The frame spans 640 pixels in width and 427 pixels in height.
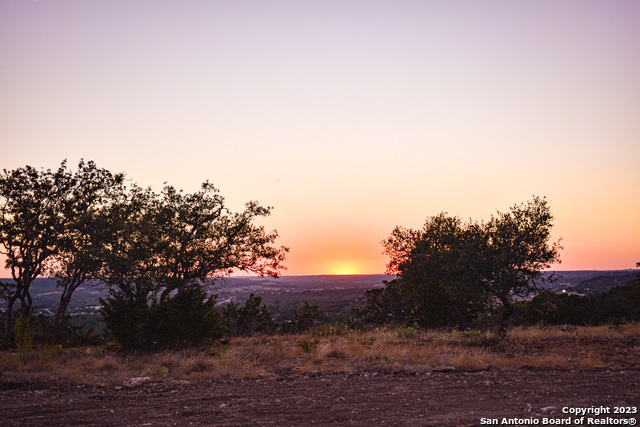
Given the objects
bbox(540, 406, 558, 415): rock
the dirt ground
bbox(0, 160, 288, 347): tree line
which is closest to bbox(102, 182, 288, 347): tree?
bbox(0, 160, 288, 347): tree line

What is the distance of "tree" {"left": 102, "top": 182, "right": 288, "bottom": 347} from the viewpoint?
19.3 meters

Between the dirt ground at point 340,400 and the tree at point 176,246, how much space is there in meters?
7.25

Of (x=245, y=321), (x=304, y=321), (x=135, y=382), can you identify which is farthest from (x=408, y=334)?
(x=135, y=382)

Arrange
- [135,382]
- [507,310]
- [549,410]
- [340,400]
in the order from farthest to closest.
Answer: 1. [507,310]
2. [135,382]
3. [340,400]
4. [549,410]

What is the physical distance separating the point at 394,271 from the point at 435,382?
18.6 meters

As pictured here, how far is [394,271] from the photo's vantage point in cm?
3020

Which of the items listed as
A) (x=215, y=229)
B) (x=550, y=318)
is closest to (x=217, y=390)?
(x=215, y=229)

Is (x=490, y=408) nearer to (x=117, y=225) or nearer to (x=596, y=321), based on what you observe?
(x=117, y=225)

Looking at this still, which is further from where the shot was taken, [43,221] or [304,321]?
[304,321]

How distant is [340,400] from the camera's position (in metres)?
9.86

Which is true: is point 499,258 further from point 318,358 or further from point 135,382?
point 135,382

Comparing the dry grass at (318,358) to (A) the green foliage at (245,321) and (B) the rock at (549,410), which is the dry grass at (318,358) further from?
(A) the green foliage at (245,321)

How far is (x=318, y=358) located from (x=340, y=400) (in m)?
5.18

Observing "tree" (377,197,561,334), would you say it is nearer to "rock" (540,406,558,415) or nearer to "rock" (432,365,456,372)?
"rock" (432,365,456,372)
